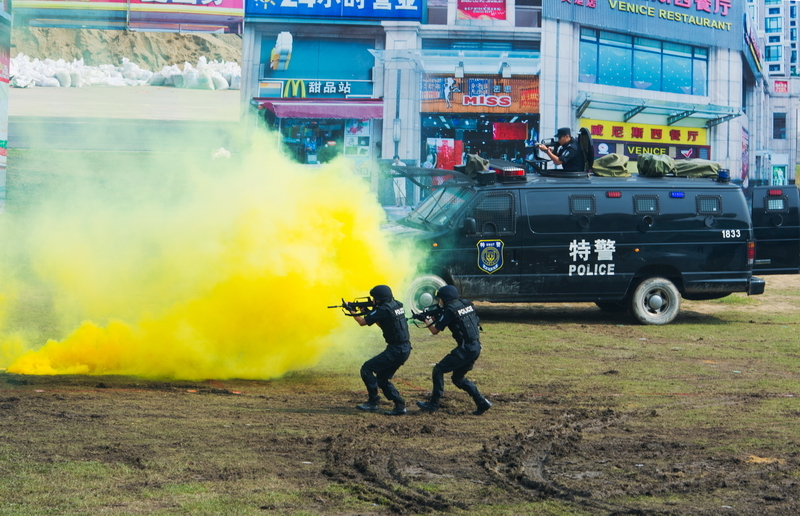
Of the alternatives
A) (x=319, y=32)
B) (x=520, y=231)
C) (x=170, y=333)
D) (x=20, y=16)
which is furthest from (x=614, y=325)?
(x=319, y=32)

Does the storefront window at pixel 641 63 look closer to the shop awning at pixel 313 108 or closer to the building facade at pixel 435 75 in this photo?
the building facade at pixel 435 75

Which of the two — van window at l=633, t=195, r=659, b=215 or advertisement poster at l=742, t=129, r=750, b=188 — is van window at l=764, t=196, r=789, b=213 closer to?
van window at l=633, t=195, r=659, b=215

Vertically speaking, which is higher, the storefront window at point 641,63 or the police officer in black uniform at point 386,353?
the storefront window at point 641,63

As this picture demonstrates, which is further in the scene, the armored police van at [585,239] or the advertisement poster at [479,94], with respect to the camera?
the advertisement poster at [479,94]

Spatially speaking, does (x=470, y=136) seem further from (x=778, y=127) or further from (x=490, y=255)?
(x=778, y=127)

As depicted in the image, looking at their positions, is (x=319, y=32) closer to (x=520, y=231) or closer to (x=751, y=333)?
(x=520, y=231)

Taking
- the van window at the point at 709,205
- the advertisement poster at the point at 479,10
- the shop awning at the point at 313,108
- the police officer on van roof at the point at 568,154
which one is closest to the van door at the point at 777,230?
the van window at the point at 709,205

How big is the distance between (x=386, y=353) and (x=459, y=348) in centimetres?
77

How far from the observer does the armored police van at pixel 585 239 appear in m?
13.0

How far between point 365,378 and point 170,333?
2.75 meters

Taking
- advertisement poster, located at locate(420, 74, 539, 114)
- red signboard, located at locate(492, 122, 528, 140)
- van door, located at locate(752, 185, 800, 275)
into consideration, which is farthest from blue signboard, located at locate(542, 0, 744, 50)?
van door, located at locate(752, 185, 800, 275)

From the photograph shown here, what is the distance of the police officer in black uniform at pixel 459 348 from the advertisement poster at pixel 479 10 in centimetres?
2227

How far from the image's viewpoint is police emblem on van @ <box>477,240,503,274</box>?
42.7 feet

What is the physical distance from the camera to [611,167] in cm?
1412
